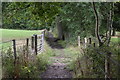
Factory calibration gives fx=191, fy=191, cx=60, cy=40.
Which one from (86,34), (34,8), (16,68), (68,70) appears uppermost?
(34,8)

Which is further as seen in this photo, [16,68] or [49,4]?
[49,4]

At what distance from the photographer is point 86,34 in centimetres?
1377

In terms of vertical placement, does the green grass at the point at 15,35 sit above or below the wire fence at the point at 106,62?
above

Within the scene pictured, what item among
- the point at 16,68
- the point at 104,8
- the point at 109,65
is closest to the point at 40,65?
the point at 16,68

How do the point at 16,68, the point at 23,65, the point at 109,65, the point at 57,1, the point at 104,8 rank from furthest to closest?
the point at 104,8 → the point at 57,1 → the point at 23,65 → the point at 16,68 → the point at 109,65

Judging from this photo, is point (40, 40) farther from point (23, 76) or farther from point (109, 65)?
point (109, 65)

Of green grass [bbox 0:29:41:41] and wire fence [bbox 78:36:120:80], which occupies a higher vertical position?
green grass [bbox 0:29:41:41]

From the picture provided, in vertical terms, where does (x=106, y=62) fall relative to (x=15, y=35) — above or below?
below

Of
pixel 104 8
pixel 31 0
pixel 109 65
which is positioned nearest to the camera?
pixel 109 65

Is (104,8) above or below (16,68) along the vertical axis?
above

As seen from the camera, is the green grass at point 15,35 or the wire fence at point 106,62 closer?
the wire fence at point 106,62

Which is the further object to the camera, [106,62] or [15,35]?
[15,35]

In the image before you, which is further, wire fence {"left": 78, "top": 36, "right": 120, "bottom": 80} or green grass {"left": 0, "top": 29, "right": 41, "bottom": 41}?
green grass {"left": 0, "top": 29, "right": 41, "bottom": 41}

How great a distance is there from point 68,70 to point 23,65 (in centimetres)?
258
